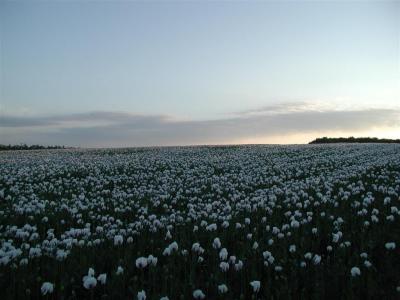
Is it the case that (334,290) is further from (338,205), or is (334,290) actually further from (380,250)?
(338,205)

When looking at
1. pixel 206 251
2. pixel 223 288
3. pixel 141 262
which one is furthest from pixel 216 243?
pixel 223 288

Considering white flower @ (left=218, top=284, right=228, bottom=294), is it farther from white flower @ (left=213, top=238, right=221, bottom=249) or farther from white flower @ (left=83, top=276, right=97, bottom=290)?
white flower @ (left=213, top=238, right=221, bottom=249)

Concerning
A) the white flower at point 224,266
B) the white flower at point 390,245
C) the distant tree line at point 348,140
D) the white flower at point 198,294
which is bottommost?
the white flower at point 198,294

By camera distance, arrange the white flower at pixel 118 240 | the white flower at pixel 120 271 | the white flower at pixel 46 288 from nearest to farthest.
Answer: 1. the white flower at pixel 46 288
2. the white flower at pixel 120 271
3. the white flower at pixel 118 240

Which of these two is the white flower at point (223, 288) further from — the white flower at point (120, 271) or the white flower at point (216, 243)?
the white flower at point (216, 243)

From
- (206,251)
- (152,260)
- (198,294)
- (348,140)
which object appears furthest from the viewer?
(348,140)

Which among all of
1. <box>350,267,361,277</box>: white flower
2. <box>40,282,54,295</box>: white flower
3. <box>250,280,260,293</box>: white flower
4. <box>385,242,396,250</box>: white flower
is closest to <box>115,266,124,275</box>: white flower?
<box>40,282,54,295</box>: white flower

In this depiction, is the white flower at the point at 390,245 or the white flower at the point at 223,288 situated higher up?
the white flower at the point at 390,245

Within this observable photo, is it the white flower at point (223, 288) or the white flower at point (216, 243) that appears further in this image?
the white flower at point (216, 243)

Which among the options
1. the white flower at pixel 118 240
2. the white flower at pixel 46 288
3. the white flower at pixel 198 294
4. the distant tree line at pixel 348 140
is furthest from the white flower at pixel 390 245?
the distant tree line at pixel 348 140

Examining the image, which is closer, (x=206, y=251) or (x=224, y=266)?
(x=224, y=266)

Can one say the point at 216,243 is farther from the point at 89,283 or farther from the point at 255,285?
the point at 89,283

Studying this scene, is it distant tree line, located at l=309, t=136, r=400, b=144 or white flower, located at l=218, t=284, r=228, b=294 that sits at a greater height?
distant tree line, located at l=309, t=136, r=400, b=144

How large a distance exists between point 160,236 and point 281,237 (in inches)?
85.5
